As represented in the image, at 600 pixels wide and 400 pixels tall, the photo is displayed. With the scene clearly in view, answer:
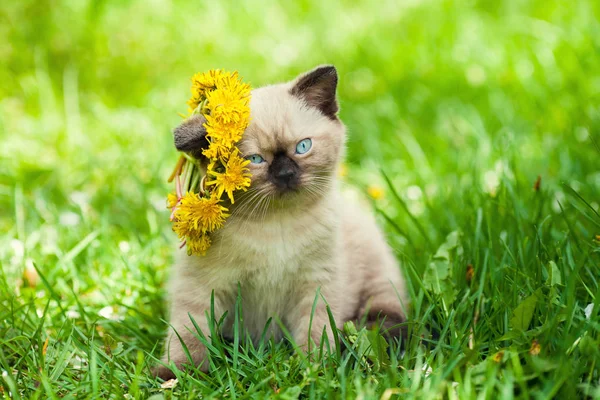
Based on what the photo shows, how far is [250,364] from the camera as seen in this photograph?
220cm

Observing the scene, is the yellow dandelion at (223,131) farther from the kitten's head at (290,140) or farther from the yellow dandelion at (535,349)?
the yellow dandelion at (535,349)

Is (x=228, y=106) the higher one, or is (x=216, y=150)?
(x=228, y=106)

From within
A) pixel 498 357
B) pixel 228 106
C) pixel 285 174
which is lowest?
pixel 498 357

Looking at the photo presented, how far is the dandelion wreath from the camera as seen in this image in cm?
205

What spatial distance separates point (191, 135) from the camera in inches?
82.3

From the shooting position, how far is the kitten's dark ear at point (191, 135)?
2086 millimetres

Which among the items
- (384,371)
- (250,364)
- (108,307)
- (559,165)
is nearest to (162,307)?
(108,307)

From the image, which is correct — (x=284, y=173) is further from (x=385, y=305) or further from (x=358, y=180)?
(x=358, y=180)

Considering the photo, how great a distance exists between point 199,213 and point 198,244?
13cm

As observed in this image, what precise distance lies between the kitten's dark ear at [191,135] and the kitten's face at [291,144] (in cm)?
14

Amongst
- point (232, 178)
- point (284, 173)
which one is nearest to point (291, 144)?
point (284, 173)

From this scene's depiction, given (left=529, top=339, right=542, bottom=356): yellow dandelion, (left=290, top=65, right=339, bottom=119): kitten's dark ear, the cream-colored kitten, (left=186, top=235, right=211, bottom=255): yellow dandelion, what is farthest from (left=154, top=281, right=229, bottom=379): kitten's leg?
(left=529, top=339, right=542, bottom=356): yellow dandelion

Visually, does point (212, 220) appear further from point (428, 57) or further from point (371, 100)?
point (428, 57)

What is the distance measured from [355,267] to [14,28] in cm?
367
